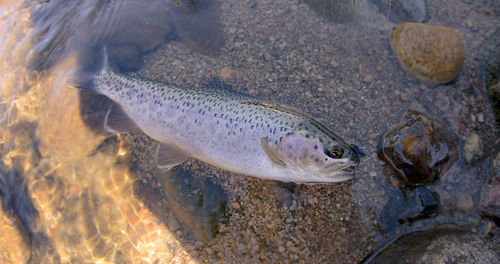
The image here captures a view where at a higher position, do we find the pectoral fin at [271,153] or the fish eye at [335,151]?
the fish eye at [335,151]

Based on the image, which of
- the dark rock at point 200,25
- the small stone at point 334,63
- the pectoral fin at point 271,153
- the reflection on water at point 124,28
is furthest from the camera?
the reflection on water at point 124,28

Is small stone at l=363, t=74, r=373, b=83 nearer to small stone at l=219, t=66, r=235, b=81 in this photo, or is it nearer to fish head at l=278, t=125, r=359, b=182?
fish head at l=278, t=125, r=359, b=182

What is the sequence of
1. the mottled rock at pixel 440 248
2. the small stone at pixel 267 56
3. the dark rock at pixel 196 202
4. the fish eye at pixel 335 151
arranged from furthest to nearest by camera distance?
the small stone at pixel 267 56
the dark rock at pixel 196 202
the fish eye at pixel 335 151
the mottled rock at pixel 440 248

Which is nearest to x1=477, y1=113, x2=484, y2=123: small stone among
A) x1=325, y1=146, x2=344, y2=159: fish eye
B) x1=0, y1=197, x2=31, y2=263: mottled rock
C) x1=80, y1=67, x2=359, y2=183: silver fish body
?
x1=80, y1=67, x2=359, y2=183: silver fish body

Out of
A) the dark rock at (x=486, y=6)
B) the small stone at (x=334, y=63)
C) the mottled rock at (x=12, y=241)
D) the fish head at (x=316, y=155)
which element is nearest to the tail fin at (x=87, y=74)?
the mottled rock at (x=12, y=241)

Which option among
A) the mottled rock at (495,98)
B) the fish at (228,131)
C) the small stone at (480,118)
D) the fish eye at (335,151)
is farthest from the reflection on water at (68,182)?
the mottled rock at (495,98)

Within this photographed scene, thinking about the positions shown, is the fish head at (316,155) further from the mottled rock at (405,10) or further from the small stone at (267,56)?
the mottled rock at (405,10)

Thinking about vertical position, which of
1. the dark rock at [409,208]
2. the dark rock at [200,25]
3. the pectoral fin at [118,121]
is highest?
the dark rock at [200,25]

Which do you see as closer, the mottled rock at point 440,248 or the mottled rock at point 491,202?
the mottled rock at point 440,248
